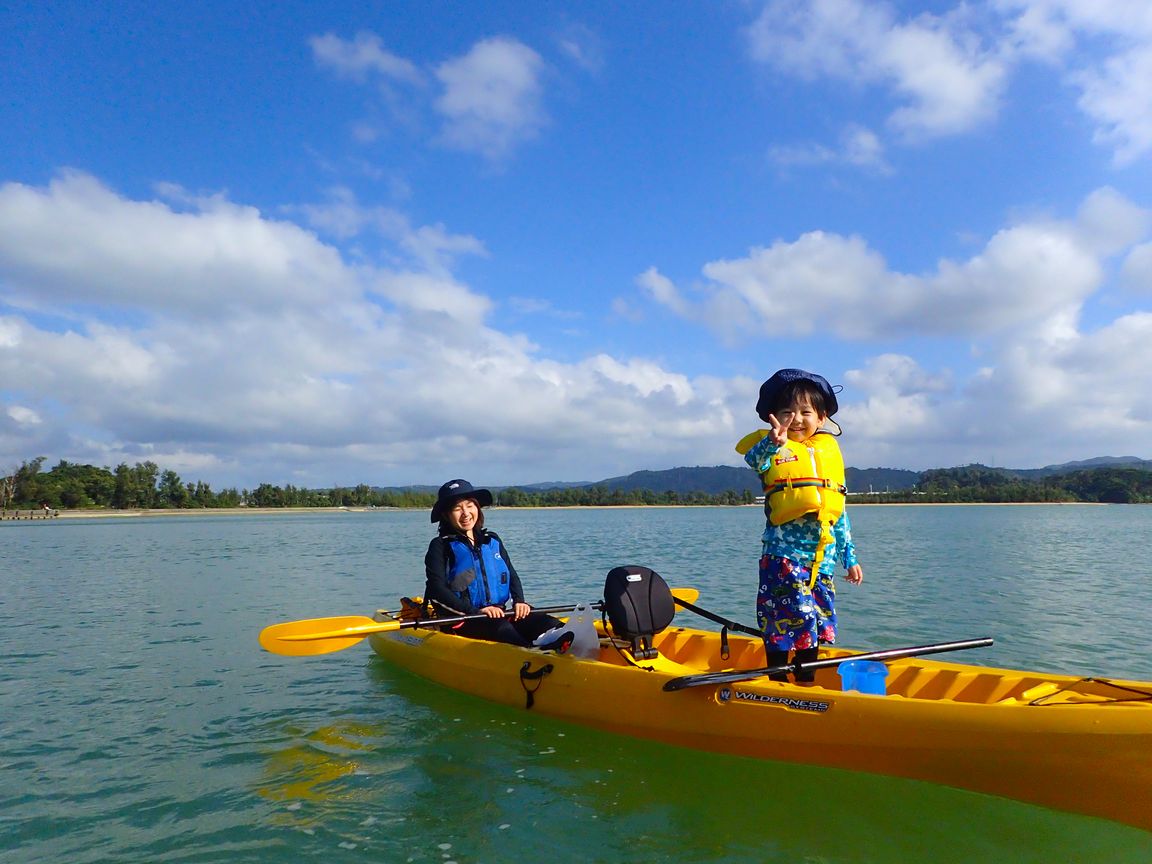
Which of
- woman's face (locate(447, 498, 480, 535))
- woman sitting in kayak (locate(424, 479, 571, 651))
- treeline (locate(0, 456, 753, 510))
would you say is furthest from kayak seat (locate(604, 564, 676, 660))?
treeline (locate(0, 456, 753, 510))

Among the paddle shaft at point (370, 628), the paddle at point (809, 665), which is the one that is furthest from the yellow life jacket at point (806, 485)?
the paddle shaft at point (370, 628)

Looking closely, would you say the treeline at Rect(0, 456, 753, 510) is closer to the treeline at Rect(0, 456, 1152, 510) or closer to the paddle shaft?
the treeline at Rect(0, 456, 1152, 510)

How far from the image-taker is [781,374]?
5395 mm

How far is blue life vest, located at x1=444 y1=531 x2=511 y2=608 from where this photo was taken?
822cm

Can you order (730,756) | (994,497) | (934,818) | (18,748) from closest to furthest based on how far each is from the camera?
1. (934,818)
2. (730,756)
3. (18,748)
4. (994,497)

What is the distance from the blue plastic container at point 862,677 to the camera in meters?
5.50

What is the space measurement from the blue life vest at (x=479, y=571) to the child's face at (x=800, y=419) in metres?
3.91

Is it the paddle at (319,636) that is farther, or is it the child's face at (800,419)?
the paddle at (319,636)

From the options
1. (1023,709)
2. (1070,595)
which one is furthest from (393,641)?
(1070,595)

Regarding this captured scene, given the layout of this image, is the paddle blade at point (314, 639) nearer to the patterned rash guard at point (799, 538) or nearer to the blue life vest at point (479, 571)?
the blue life vest at point (479, 571)

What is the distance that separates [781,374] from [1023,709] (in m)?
2.63

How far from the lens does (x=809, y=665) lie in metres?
5.24

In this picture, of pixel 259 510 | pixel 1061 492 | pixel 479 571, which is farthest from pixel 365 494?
pixel 479 571

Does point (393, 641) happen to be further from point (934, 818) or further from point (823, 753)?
point (934, 818)
